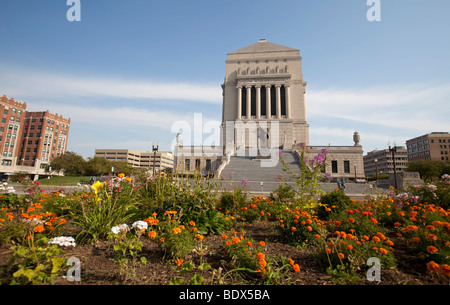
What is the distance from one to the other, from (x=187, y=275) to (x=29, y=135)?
102m

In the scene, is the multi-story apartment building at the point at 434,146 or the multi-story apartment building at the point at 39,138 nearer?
the multi-story apartment building at the point at 39,138

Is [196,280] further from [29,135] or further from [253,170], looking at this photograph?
[29,135]

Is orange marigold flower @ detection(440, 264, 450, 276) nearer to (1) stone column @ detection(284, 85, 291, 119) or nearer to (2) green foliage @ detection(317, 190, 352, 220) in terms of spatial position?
(2) green foliage @ detection(317, 190, 352, 220)

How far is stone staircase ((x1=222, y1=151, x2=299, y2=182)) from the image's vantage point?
23.2 m

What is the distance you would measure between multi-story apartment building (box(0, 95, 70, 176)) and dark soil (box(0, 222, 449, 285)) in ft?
246

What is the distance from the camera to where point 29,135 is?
76.4 m

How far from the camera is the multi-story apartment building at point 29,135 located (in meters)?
65.6

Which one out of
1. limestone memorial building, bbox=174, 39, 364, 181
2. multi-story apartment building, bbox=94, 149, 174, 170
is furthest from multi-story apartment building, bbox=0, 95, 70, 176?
limestone memorial building, bbox=174, 39, 364, 181

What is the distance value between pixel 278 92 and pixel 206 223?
48.3 metres

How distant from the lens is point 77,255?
3.32 metres

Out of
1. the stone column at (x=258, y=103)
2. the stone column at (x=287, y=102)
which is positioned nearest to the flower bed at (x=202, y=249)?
the stone column at (x=287, y=102)

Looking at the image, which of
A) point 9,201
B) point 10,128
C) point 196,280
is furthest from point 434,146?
point 10,128

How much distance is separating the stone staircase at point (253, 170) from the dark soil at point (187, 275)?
17.2m

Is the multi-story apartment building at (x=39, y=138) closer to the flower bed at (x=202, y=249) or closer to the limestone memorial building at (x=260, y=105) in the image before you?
the limestone memorial building at (x=260, y=105)
